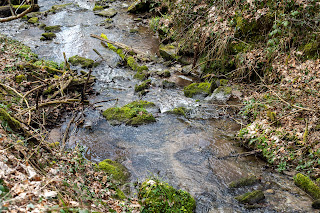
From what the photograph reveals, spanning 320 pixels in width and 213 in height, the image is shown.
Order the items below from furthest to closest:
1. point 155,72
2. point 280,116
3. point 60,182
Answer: point 155,72, point 280,116, point 60,182

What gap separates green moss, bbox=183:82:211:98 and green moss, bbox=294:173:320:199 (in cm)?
452

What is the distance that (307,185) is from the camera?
5.04 meters

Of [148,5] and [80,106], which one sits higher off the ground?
[148,5]

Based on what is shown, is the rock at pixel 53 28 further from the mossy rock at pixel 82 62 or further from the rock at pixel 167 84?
the rock at pixel 167 84

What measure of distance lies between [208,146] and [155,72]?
5.18m

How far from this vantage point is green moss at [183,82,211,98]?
359 inches

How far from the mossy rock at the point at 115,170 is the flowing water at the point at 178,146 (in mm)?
218

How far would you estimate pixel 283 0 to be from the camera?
25.4 feet

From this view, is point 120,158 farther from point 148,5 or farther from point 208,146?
point 148,5

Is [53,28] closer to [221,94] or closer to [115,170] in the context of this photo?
[221,94]

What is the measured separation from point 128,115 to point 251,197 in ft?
14.5

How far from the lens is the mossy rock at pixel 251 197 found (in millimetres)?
4828

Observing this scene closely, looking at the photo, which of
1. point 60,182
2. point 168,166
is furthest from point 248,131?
point 60,182

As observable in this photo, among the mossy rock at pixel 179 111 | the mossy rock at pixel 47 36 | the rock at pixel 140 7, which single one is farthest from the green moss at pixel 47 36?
the mossy rock at pixel 179 111
